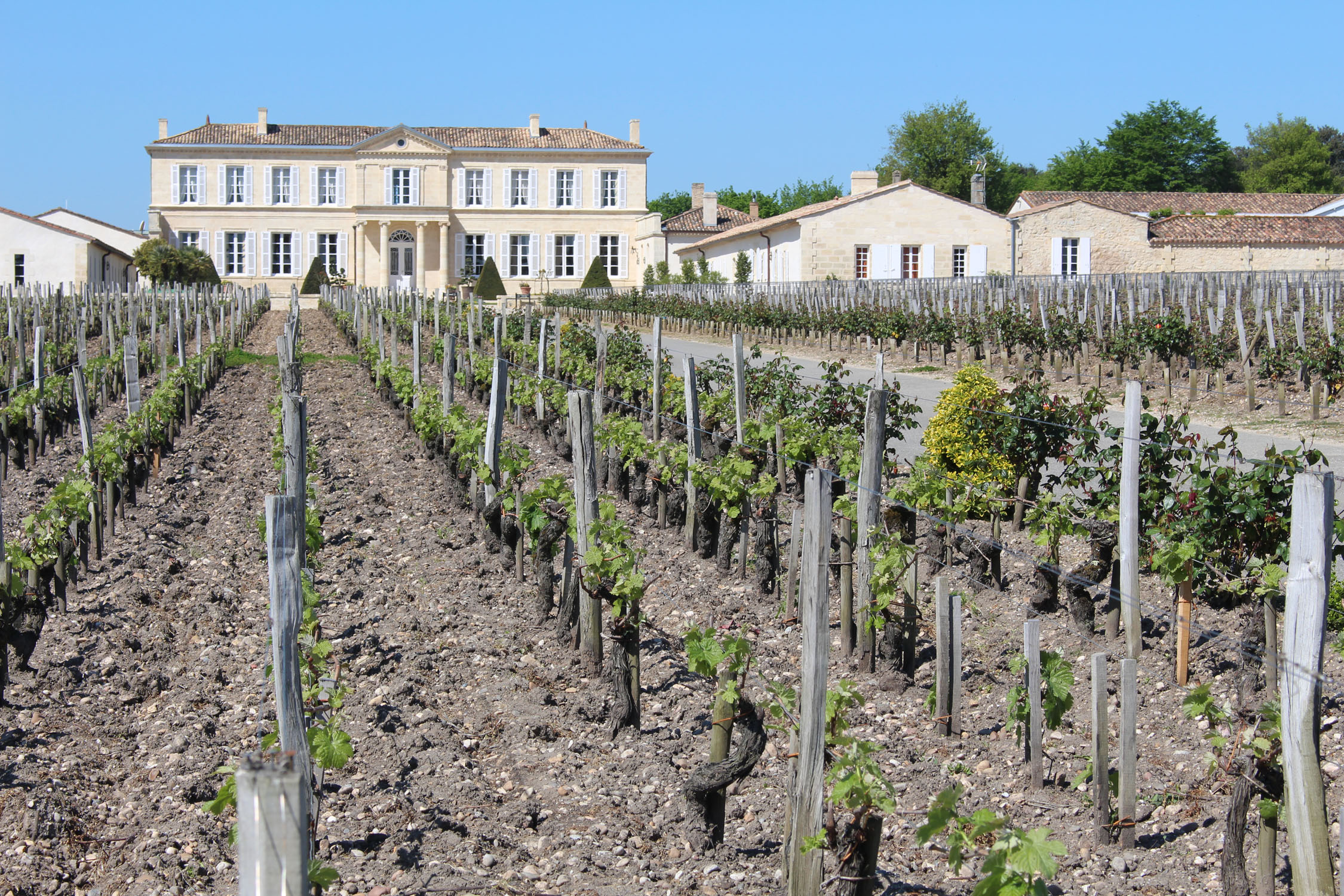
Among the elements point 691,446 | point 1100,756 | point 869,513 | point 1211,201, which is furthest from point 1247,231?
point 1100,756

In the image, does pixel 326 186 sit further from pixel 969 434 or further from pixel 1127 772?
pixel 1127 772

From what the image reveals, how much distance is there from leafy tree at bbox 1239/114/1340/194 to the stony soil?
66.4 meters

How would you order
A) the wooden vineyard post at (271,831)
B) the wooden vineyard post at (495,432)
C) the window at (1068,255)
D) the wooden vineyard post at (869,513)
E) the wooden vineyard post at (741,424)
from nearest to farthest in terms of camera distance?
the wooden vineyard post at (271,831) < the wooden vineyard post at (869,513) < the wooden vineyard post at (741,424) < the wooden vineyard post at (495,432) < the window at (1068,255)

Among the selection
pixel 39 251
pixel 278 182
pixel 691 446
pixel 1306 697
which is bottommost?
pixel 1306 697

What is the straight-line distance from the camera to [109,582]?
722 centimetres

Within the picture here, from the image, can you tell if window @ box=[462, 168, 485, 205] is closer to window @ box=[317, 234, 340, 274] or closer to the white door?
the white door

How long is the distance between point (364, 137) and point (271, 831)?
185ft

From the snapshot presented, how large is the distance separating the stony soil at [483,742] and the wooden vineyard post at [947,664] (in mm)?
112

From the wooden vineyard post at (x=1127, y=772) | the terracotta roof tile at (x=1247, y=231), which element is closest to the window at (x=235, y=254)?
the terracotta roof tile at (x=1247, y=231)

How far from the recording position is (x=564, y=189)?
56438mm

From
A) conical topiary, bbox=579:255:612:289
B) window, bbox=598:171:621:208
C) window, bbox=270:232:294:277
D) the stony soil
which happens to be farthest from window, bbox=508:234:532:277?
the stony soil

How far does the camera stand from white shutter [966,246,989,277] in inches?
1531

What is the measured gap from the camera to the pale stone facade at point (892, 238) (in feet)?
123

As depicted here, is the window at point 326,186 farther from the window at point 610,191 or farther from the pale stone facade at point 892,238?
the pale stone facade at point 892,238
